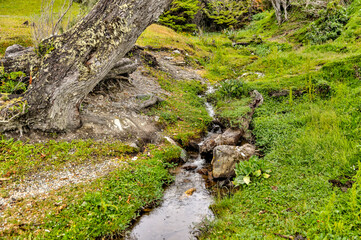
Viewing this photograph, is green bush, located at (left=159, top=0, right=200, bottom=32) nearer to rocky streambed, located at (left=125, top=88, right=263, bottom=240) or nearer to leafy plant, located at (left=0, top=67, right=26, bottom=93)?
rocky streambed, located at (left=125, top=88, right=263, bottom=240)

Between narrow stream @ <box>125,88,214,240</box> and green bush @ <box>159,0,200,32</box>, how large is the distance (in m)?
28.7

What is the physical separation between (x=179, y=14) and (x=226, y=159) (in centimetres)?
2961

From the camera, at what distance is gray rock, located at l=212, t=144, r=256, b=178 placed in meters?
7.84

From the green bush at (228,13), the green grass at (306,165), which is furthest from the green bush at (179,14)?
the green grass at (306,165)

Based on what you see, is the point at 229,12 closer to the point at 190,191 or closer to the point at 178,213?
the point at 190,191

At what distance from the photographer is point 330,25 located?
18.2 metres

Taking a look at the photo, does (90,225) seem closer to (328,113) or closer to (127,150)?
(127,150)

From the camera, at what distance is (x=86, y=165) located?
7445 millimetres

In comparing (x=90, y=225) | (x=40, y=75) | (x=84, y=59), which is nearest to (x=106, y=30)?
(x=84, y=59)

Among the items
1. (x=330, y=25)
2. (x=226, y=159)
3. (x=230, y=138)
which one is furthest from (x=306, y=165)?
(x=330, y=25)

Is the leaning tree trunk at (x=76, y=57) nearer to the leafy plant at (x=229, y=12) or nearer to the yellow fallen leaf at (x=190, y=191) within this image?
the yellow fallen leaf at (x=190, y=191)

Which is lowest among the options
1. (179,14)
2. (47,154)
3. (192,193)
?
(192,193)

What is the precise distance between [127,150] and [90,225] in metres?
3.44

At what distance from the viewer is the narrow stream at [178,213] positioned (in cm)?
591
